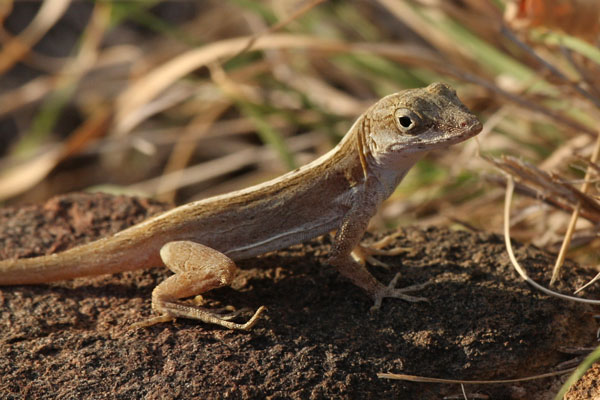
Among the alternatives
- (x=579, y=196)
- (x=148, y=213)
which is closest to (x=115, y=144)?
(x=148, y=213)

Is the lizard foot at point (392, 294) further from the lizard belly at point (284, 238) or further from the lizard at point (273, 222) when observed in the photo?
the lizard belly at point (284, 238)

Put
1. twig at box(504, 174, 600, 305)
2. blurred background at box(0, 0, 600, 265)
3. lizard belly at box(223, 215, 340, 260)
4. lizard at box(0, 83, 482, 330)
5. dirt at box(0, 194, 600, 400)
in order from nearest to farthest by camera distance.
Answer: dirt at box(0, 194, 600, 400) < twig at box(504, 174, 600, 305) < lizard at box(0, 83, 482, 330) < lizard belly at box(223, 215, 340, 260) < blurred background at box(0, 0, 600, 265)

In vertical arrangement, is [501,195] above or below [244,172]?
above

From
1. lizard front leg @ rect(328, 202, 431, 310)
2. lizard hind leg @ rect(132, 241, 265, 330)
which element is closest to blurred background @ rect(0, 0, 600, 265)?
lizard front leg @ rect(328, 202, 431, 310)

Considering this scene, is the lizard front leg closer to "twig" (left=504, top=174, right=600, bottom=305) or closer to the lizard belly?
the lizard belly

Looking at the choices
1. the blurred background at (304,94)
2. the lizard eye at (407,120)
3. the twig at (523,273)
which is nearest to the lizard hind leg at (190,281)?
the lizard eye at (407,120)

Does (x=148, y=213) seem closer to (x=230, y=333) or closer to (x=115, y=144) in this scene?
(x=230, y=333)

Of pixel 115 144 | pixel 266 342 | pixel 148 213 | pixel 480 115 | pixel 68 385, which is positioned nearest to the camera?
pixel 68 385
